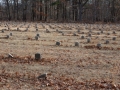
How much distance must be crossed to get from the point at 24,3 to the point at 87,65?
56493 millimetres

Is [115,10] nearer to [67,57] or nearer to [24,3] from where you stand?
[24,3]

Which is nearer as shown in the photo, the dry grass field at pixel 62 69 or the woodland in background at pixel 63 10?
the dry grass field at pixel 62 69

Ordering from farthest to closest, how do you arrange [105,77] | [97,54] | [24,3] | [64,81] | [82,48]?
[24,3] → [82,48] → [97,54] → [105,77] → [64,81]

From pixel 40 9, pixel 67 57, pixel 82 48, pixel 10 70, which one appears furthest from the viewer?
pixel 40 9

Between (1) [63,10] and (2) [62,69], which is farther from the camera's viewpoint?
(1) [63,10]

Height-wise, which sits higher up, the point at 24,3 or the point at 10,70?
the point at 24,3

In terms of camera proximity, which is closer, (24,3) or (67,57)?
(67,57)

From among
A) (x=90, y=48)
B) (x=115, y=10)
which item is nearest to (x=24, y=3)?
(x=115, y=10)

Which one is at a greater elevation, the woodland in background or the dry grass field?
the woodland in background

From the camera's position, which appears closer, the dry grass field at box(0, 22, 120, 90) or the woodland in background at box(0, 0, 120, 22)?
the dry grass field at box(0, 22, 120, 90)

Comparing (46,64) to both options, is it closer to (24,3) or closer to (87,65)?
(87,65)

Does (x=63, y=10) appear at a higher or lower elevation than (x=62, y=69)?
higher

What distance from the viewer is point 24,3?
6353 cm

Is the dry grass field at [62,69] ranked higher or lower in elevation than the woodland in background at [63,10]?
lower
